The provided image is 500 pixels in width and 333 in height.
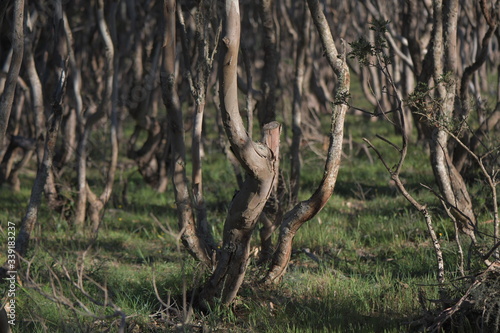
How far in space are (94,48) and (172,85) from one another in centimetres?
672

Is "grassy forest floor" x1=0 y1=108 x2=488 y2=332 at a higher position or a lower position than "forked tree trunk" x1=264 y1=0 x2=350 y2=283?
lower

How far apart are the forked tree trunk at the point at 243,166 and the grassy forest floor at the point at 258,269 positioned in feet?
0.65

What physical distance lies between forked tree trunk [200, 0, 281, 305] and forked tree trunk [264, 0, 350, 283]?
0.46 metres

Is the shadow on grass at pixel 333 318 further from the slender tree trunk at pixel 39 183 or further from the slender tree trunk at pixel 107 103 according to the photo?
the slender tree trunk at pixel 107 103

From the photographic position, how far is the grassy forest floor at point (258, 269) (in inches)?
148

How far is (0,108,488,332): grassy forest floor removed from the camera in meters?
3.76

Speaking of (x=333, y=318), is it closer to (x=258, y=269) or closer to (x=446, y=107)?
(x=258, y=269)

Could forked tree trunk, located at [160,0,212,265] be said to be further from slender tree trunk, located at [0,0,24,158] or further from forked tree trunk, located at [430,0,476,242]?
forked tree trunk, located at [430,0,476,242]

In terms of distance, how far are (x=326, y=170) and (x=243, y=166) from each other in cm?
74

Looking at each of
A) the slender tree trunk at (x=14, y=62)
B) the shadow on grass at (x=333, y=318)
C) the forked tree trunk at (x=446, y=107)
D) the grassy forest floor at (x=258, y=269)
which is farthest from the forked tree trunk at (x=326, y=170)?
the slender tree trunk at (x=14, y=62)

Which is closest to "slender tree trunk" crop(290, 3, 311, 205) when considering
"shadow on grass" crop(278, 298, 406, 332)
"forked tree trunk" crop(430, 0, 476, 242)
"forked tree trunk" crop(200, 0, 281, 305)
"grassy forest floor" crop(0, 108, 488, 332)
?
"grassy forest floor" crop(0, 108, 488, 332)

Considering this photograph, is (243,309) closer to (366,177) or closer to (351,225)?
(351,225)

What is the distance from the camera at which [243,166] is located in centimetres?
339

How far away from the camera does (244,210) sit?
11.6 feet
